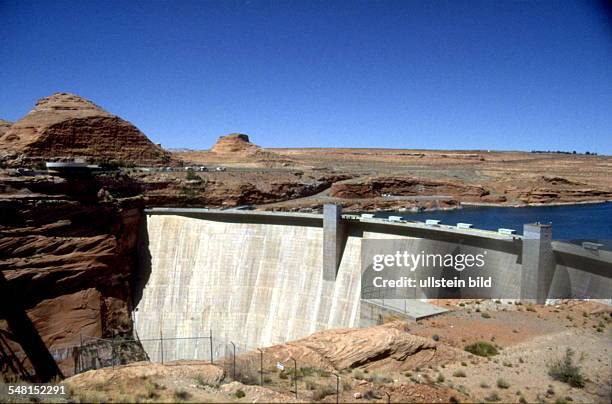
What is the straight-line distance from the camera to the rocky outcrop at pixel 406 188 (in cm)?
6056

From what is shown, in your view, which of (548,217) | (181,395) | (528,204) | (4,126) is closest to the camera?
(181,395)

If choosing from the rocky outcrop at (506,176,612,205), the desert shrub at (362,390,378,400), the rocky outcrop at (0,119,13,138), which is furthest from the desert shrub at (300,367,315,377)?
the rocky outcrop at (506,176,612,205)

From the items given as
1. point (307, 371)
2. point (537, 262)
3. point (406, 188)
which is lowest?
point (307, 371)

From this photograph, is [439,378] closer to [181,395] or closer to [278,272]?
[181,395]

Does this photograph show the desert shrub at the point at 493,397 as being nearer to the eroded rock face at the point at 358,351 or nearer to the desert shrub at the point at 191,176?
the eroded rock face at the point at 358,351

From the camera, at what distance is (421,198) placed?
60.0 m

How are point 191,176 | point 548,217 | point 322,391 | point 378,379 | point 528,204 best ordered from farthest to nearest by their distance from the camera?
point 528,204
point 548,217
point 191,176
point 378,379
point 322,391

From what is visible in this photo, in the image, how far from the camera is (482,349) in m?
11.4

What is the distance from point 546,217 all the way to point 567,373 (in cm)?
4439

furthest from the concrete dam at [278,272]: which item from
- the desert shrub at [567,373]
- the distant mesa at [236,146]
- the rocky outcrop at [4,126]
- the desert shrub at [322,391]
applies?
the distant mesa at [236,146]

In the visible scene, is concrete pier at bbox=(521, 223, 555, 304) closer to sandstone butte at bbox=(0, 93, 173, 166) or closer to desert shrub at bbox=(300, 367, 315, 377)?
desert shrub at bbox=(300, 367, 315, 377)

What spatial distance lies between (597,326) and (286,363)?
928 cm

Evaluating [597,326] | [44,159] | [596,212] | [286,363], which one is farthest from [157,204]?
[596,212]

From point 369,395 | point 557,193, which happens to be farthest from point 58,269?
point 557,193
